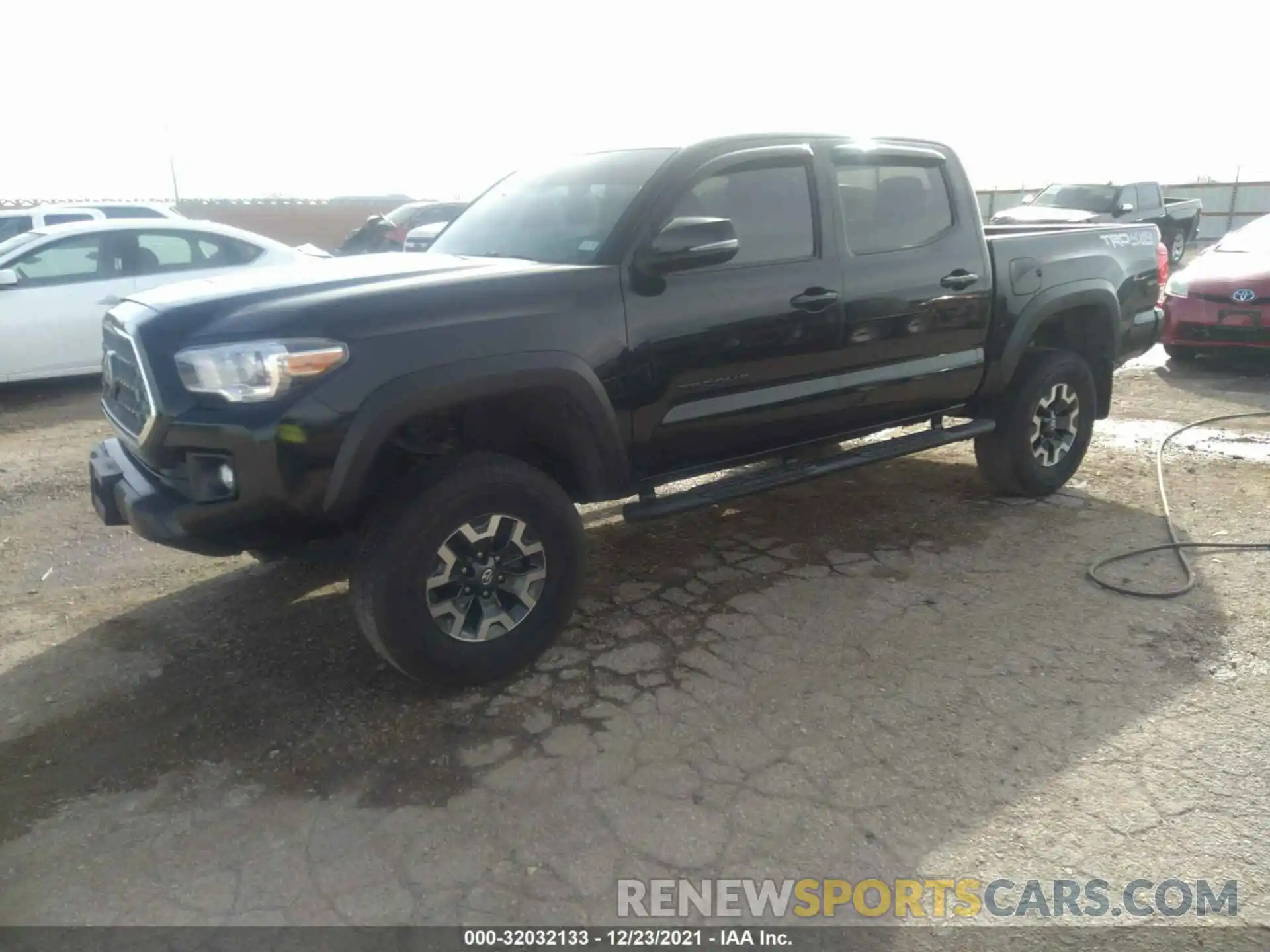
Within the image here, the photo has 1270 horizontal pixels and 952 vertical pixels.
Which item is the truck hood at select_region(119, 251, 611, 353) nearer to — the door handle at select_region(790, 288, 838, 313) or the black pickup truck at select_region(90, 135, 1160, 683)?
the black pickup truck at select_region(90, 135, 1160, 683)

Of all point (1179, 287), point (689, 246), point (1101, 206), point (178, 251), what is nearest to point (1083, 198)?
point (1101, 206)

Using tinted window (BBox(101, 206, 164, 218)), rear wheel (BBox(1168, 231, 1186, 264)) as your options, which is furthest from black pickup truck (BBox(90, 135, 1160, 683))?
rear wheel (BBox(1168, 231, 1186, 264))

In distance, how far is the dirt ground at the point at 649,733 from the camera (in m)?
2.58

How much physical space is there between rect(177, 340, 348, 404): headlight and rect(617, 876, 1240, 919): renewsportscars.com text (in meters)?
1.77

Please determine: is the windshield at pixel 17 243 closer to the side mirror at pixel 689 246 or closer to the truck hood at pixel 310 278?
the truck hood at pixel 310 278

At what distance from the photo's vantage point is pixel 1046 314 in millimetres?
5105

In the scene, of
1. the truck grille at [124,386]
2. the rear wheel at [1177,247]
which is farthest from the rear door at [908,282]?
the rear wheel at [1177,247]

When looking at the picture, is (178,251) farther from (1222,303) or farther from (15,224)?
(1222,303)

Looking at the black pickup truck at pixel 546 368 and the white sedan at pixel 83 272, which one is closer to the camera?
the black pickup truck at pixel 546 368

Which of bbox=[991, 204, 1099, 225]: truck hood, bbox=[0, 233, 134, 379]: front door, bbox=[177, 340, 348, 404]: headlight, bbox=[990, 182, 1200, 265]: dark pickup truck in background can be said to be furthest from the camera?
bbox=[990, 182, 1200, 265]: dark pickup truck in background

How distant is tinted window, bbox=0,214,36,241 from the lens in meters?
12.6

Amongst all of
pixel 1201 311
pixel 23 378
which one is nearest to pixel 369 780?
pixel 23 378

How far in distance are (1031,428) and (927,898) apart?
3359 millimetres

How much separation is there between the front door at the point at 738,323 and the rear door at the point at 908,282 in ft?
0.63
